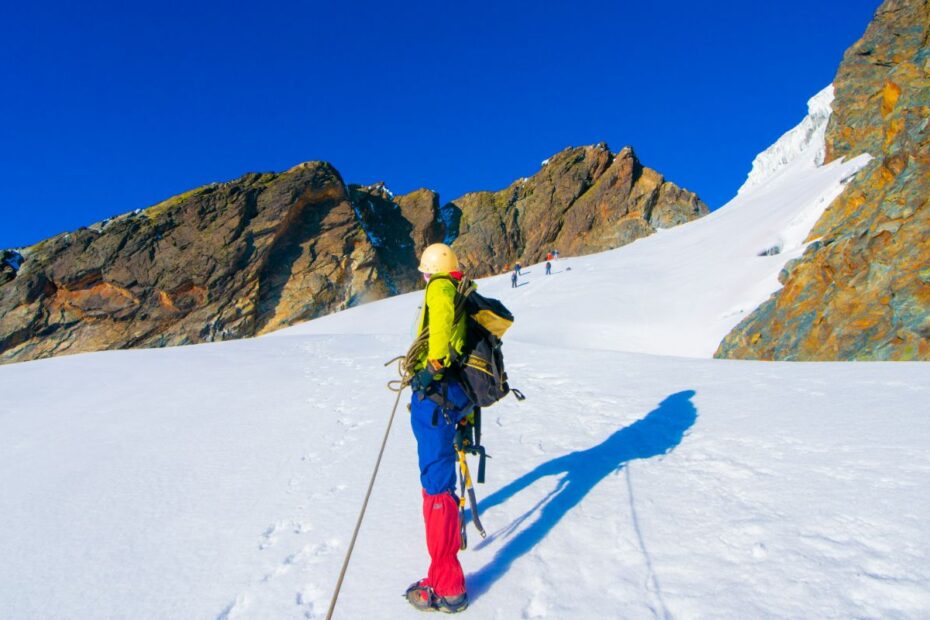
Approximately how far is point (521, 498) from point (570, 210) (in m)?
66.0

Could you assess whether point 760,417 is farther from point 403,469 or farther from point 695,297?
point 695,297

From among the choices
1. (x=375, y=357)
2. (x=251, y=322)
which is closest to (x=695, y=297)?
(x=375, y=357)

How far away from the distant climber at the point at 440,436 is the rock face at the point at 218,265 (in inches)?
1850

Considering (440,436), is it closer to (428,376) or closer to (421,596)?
(428,376)

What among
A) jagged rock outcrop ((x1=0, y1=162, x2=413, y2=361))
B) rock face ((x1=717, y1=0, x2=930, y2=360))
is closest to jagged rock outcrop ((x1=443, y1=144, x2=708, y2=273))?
jagged rock outcrop ((x1=0, y1=162, x2=413, y2=361))

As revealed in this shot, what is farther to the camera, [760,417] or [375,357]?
[375,357]

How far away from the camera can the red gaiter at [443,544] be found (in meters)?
2.82

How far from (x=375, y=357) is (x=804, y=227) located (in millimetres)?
26016

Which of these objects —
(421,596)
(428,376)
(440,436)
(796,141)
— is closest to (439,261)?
(428,376)

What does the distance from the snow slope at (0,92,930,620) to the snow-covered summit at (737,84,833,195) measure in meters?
80.8

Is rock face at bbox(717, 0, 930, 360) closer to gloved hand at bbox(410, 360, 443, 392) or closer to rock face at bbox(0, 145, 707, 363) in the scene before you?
gloved hand at bbox(410, 360, 443, 392)

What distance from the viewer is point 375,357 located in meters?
11.9

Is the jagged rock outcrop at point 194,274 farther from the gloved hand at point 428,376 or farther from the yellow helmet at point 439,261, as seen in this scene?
the gloved hand at point 428,376

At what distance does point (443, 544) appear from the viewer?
9.53 ft
